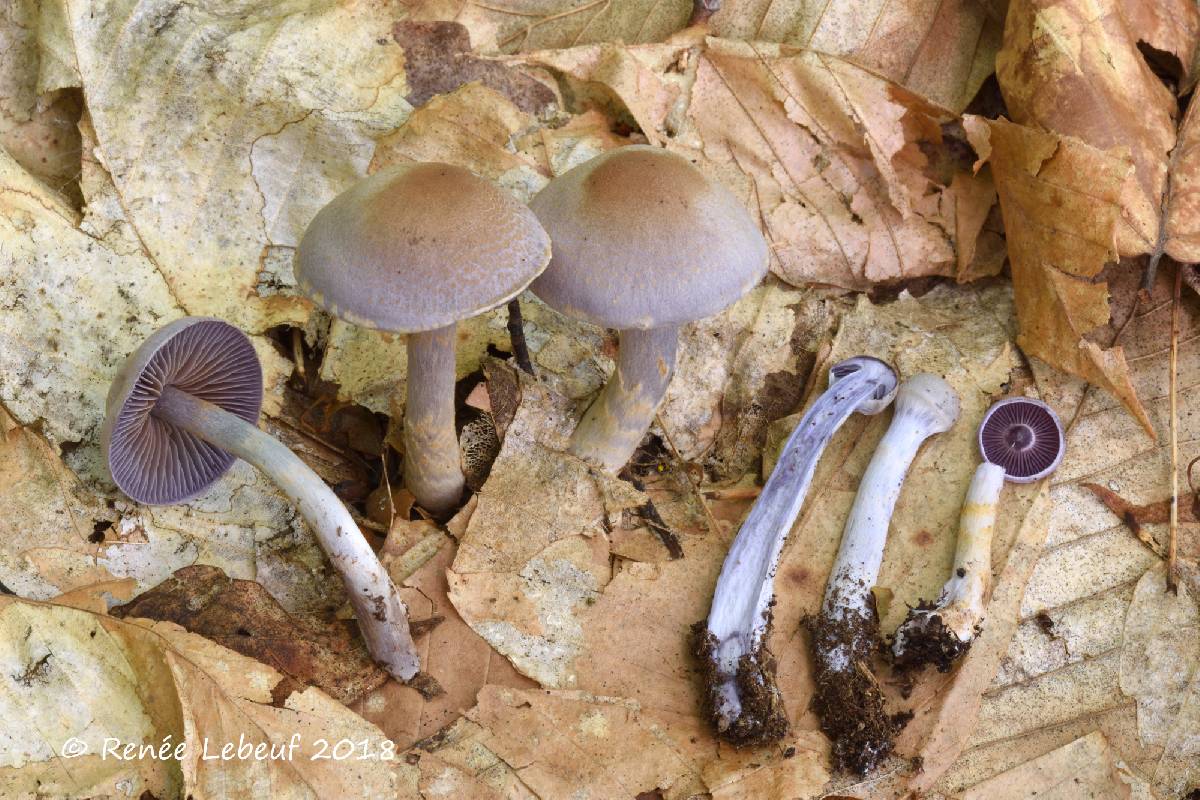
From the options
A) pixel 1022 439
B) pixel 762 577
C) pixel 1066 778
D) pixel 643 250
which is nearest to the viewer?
pixel 643 250

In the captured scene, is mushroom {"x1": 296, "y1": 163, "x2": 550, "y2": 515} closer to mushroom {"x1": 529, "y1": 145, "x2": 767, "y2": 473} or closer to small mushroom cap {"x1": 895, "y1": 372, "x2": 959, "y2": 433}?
mushroom {"x1": 529, "y1": 145, "x2": 767, "y2": 473}

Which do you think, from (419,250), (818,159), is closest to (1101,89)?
(818,159)

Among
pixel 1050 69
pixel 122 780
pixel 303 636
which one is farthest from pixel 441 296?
pixel 1050 69

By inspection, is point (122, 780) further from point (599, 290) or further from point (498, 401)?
point (599, 290)

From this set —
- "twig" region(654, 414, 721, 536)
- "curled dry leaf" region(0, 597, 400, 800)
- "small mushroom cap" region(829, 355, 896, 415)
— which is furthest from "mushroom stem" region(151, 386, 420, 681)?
"small mushroom cap" region(829, 355, 896, 415)

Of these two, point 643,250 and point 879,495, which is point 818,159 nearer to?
point 879,495
